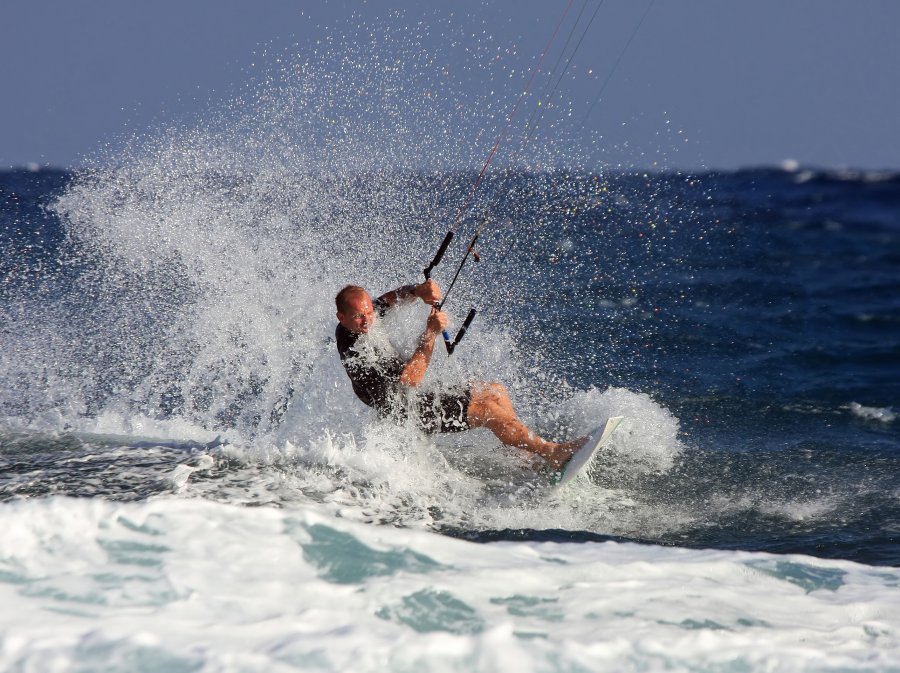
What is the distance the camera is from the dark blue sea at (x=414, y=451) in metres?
3.24

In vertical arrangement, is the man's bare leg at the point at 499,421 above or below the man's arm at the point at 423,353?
below

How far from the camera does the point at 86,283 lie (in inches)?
429

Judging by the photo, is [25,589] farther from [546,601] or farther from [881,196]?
[881,196]

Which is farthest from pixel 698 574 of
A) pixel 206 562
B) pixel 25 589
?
pixel 25 589

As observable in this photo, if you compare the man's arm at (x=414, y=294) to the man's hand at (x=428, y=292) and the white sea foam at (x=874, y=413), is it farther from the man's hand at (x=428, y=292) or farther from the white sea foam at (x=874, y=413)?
the white sea foam at (x=874, y=413)

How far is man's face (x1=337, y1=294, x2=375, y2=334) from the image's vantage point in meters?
5.40

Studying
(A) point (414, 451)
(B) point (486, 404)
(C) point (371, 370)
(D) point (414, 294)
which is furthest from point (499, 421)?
(D) point (414, 294)

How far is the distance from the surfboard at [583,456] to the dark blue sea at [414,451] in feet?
0.37

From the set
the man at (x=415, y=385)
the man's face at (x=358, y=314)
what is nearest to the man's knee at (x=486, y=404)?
the man at (x=415, y=385)

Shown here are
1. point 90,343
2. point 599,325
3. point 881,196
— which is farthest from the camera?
point 881,196

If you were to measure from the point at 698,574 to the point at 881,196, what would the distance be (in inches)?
608

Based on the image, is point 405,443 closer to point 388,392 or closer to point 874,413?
point 388,392

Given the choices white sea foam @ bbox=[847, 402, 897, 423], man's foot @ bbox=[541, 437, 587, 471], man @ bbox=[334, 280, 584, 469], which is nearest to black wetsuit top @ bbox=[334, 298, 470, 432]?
man @ bbox=[334, 280, 584, 469]

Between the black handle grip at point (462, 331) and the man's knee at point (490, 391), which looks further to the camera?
the man's knee at point (490, 391)
